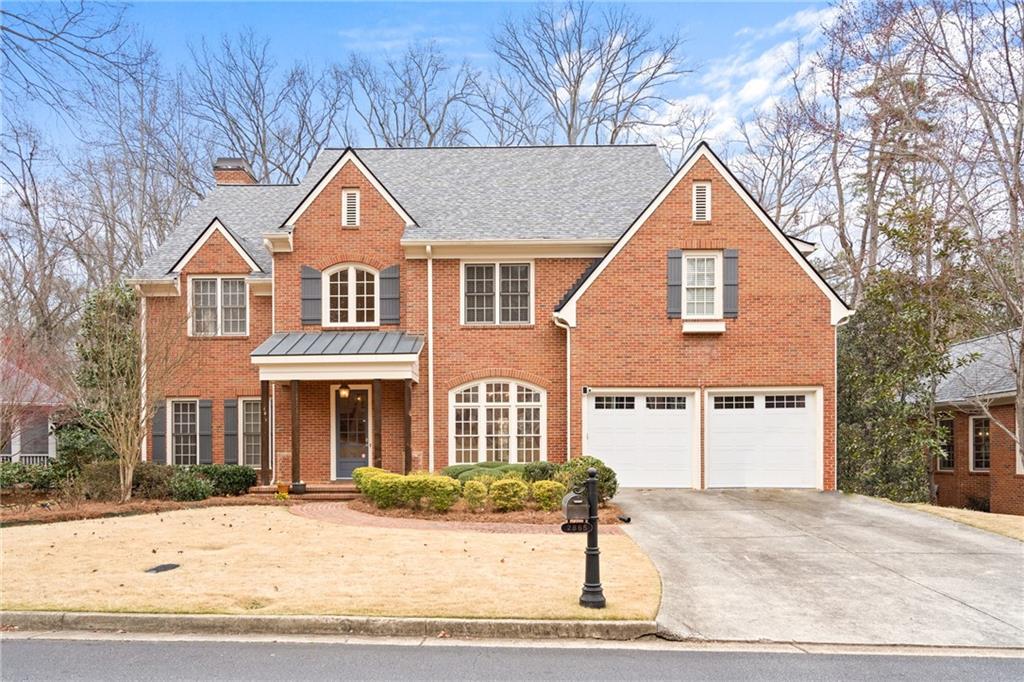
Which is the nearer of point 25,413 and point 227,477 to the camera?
point 227,477

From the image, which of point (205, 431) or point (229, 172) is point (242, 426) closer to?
point (205, 431)

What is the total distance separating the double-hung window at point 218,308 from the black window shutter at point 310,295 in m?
2.21

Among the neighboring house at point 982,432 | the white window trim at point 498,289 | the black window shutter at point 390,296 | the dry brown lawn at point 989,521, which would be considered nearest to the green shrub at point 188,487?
the black window shutter at point 390,296

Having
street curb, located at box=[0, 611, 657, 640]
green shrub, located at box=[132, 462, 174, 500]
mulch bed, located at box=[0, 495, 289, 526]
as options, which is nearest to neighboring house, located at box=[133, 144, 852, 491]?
mulch bed, located at box=[0, 495, 289, 526]

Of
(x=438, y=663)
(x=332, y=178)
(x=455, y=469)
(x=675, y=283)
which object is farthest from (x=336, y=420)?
(x=438, y=663)

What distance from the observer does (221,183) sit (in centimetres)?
2641

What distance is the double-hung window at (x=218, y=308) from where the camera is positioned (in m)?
21.0

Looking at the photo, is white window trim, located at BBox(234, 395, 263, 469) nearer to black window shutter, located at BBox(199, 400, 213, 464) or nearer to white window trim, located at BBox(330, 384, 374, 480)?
black window shutter, located at BBox(199, 400, 213, 464)

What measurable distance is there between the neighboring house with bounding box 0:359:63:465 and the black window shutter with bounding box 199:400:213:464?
172 inches

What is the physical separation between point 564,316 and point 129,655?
13018mm

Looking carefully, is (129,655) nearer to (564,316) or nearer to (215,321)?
(564,316)

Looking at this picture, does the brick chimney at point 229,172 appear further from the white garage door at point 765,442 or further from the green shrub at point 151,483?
the white garage door at point 765,442

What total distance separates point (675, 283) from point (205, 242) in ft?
41.4

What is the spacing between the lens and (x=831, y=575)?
32.8ft
